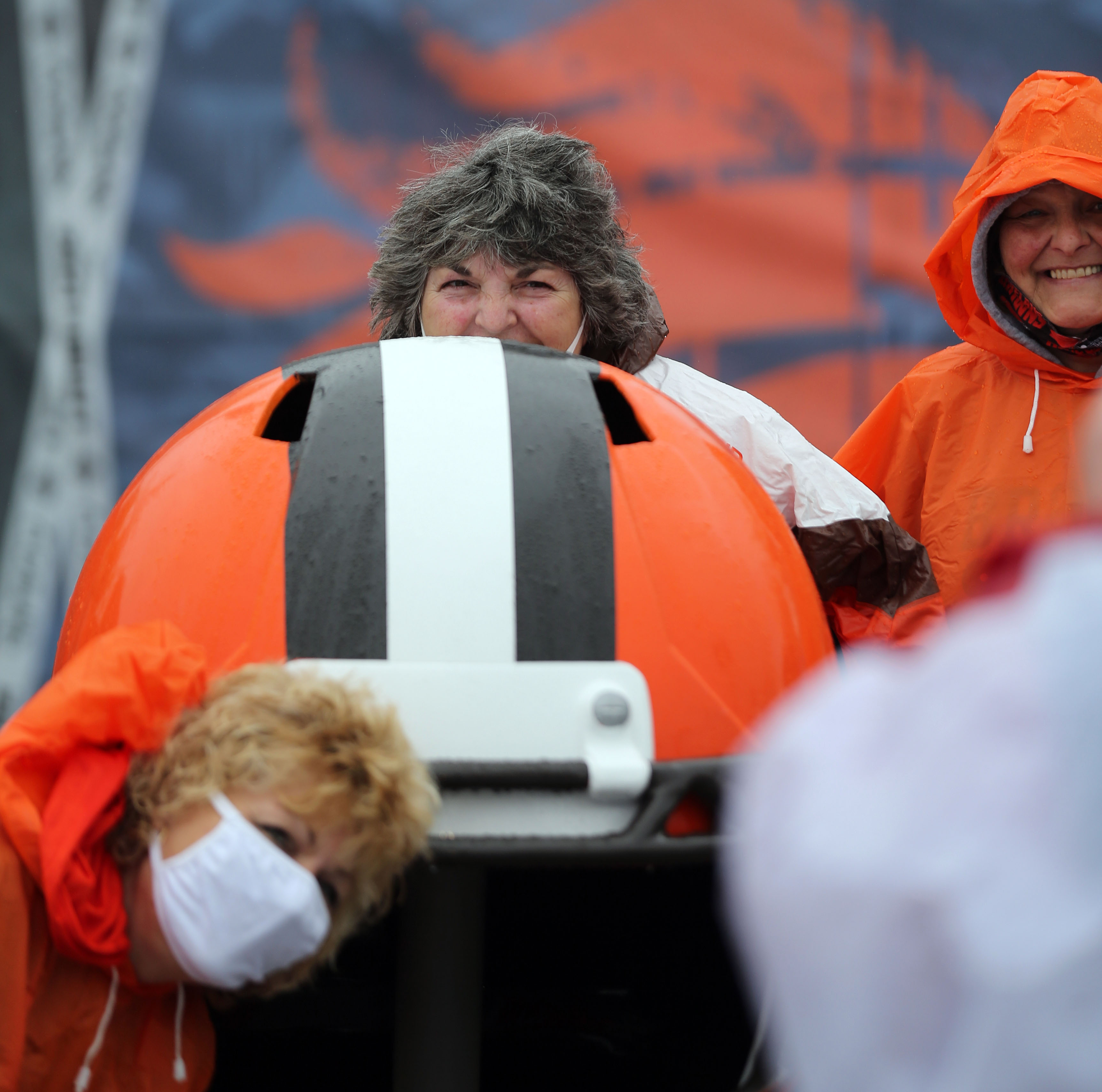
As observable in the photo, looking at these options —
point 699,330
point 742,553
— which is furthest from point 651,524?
point 699,330

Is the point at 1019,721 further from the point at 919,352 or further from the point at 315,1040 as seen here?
the point at 919,352

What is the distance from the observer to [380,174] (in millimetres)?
4598

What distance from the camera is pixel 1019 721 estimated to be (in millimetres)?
836

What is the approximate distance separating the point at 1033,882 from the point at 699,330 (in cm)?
392

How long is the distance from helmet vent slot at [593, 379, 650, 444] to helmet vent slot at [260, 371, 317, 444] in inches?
16.5

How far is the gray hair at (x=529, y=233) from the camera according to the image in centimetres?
246

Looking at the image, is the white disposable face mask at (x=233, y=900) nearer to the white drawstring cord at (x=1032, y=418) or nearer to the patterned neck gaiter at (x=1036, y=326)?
the white drawstring cord at (x=1032, y=418)

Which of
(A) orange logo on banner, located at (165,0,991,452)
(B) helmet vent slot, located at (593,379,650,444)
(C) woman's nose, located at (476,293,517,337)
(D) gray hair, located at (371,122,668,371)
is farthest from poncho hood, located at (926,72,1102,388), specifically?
(A) orange logo on banner, located at (165,0,991,452)

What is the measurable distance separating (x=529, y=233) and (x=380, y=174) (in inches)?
91.4

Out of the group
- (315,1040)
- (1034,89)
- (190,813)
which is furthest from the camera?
(1034,89)

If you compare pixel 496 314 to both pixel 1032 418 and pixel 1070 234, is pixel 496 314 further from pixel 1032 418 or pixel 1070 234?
pixel 1070 234

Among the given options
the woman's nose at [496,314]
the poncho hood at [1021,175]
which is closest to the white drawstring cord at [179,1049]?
the woman's nose at [496,314]

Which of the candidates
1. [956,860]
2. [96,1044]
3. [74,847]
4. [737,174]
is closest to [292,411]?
[74,847]

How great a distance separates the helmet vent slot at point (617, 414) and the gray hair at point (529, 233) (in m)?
0.56
